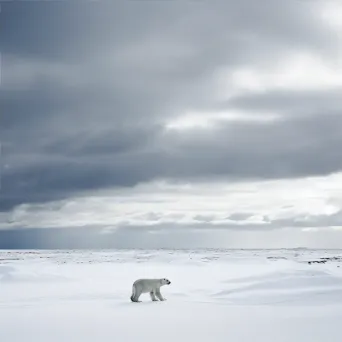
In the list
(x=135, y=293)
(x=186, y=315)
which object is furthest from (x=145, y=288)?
(x=186, y=315)

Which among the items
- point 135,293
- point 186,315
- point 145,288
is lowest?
point 186,315

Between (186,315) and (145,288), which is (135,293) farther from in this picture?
(186,315)

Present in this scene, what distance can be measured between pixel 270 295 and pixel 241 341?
33.7 feet

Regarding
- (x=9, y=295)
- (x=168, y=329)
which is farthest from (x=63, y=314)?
(x=9, y=295)

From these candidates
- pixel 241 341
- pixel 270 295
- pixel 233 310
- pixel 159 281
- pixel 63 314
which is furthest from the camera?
pixel 270 295

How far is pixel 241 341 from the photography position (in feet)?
30.0

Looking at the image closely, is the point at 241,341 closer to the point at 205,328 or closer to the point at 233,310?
the point at 205,328

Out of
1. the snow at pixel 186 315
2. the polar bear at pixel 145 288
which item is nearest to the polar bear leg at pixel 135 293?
the polar bear at pixel 145 288

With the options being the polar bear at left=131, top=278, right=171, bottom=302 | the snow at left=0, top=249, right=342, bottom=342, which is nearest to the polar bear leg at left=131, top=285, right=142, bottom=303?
the polar bear at left=131, top=278, right=171, bottom=302

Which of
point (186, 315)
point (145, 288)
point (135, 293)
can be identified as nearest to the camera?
point (186, 315)

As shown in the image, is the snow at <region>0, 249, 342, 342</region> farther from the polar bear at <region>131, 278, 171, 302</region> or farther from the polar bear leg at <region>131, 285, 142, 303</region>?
Answer: the polar bear at <region>131, 278, 171, 302</region>

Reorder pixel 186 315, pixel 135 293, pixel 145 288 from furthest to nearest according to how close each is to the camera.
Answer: pixel 145 288
pixel 135 293
pixel 186 315

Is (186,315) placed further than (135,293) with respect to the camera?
No

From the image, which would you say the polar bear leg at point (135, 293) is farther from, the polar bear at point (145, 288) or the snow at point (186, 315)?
the snow at point (186, 315)
